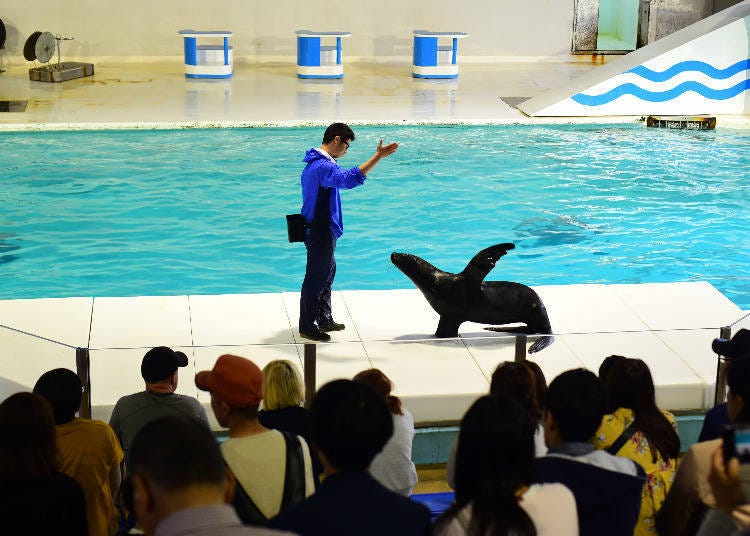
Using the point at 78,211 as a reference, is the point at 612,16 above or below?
above

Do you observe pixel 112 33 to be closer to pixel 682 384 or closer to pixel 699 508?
pixel 682 384

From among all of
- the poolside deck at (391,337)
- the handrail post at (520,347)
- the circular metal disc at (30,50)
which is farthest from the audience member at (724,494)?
the circular metal disc at (30,50)

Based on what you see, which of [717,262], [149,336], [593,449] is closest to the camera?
[593,449]

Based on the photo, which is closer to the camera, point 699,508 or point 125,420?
point 699,508

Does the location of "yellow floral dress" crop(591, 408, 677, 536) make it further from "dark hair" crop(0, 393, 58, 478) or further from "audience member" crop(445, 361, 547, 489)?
"dark hair" crop(0, 393, 58, 478)

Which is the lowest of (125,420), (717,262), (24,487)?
(717,262)

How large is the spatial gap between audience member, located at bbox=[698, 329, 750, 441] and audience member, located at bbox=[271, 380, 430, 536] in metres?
1.51

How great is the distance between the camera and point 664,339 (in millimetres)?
6223

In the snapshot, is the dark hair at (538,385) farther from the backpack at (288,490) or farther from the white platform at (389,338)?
the white platform at (389,338)

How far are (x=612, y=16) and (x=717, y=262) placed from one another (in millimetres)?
20304

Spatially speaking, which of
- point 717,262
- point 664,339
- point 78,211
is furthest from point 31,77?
point 664,339

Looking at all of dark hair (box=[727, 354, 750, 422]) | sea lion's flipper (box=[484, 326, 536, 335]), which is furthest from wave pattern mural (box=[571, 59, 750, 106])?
dark hair (box=[727, 354, 750, 422])

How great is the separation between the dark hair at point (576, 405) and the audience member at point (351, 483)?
0.77 metres

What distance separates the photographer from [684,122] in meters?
16.9
